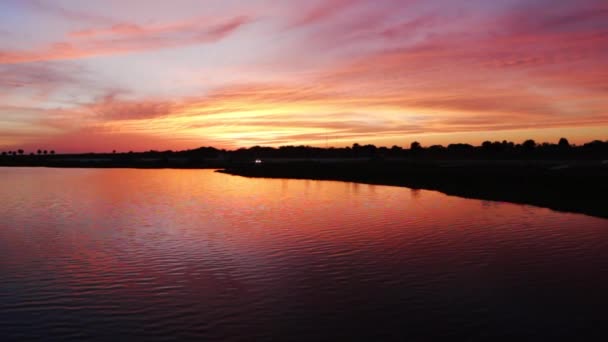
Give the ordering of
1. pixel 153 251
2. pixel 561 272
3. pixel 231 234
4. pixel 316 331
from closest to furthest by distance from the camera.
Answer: pixel 316 331 → pixel 561 272 → pixel 153 251 → pixel 231 234

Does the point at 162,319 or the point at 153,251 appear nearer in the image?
the point at 162,319

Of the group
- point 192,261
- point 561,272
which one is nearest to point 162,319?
point 192,261

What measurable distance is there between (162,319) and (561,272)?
1761cm

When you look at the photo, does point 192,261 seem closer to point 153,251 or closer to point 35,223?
point 153,251

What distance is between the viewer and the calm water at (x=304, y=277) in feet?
51.6

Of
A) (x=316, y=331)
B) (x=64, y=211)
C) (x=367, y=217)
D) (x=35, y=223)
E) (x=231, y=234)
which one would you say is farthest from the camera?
(x=64, y=211)

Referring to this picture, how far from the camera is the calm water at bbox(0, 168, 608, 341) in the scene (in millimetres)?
15727

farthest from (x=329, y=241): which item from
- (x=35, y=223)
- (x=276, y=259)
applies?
(x=35, y=223)

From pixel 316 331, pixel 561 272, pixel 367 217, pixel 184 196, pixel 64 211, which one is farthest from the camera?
pixel 184 196

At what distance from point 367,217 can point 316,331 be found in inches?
1032

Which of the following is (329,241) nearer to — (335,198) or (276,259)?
(276,259)

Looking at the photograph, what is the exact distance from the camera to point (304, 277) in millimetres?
21562

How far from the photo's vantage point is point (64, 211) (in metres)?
46.2

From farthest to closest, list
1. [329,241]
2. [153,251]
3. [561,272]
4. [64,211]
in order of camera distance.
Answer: [64,211]
[329,241]
[153,251]
[561,272]
